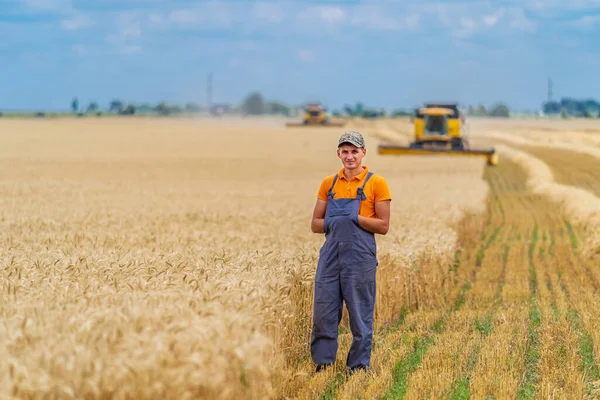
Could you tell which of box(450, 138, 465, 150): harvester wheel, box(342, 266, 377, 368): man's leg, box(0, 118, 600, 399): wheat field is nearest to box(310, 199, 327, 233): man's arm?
box(342, 266, 377, 368): man's leg

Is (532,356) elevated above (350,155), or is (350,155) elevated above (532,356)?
(350,155)

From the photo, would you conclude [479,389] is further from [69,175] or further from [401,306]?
[69,175]

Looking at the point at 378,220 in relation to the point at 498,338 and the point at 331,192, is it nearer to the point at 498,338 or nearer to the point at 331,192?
the point at 331,192

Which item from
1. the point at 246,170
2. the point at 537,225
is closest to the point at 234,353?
the point at 537,225

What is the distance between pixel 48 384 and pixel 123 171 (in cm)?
3127

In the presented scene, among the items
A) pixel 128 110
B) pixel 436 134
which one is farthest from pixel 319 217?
pixel 128 110

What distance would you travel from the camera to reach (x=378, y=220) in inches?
293

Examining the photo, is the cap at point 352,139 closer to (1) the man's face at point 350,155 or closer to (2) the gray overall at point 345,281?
(1) the man's face at point 350,155

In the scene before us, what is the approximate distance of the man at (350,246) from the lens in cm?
Result: 745

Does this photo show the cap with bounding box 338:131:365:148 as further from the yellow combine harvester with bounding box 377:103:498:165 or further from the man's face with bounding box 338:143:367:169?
the yellow combine harvester with bounding box 377:103:498:165

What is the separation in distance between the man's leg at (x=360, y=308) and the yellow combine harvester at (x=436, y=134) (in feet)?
126

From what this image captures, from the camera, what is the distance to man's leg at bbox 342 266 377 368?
758cm

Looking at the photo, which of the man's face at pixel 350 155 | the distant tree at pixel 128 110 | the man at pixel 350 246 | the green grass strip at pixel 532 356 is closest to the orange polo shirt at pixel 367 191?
the man at pixel 350 246

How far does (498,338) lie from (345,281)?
255cm
